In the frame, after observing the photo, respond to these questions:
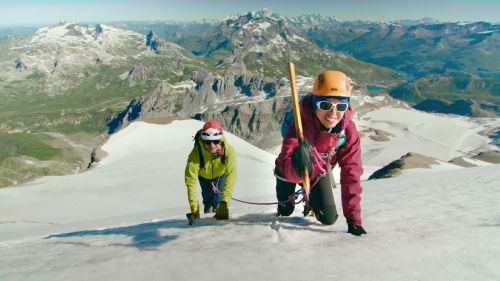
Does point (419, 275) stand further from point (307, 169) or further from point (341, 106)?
point (341, 106)

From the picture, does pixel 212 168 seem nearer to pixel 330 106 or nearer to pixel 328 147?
pixel 328 147

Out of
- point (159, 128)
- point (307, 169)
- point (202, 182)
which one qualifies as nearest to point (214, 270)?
point (307, 169)

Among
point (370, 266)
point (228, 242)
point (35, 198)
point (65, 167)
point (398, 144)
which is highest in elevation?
point (370, 266)

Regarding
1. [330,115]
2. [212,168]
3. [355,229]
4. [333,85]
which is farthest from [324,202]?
[212,168]

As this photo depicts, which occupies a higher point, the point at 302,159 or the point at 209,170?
the point at 302,159

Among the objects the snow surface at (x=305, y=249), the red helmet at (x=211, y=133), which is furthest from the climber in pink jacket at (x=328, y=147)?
the red helmet at (x=211, y=133)

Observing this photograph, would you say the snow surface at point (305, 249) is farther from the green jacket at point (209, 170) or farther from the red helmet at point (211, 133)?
the red helmet at point (211, 133)
